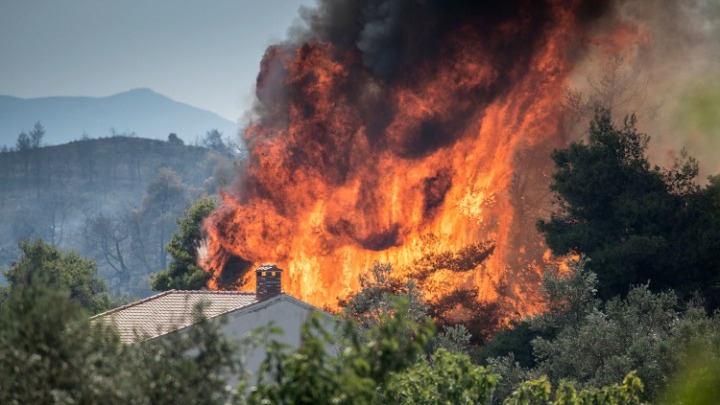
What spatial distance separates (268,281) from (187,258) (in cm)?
3303

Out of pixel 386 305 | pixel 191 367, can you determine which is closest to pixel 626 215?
pixel 386 305

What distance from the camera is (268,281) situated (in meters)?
47.5

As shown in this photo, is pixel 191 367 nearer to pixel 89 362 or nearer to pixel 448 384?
pixel 89 362

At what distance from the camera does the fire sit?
59438 millimetres

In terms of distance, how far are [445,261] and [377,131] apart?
827 centimetres

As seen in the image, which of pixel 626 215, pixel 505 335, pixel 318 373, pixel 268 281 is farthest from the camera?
pixel 626 215

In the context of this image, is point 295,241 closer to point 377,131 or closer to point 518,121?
point 377,131

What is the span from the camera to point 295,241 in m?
63.4

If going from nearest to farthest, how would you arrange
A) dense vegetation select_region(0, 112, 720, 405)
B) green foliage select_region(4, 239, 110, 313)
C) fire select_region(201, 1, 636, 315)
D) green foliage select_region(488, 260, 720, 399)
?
dense vegetation select_region(0, 112, 720, 405), green foliage select_region(488, 260, 720, 399), fire select_region(201, 1, 636, 315), green foliage select_region(4, 239, 110, 313)

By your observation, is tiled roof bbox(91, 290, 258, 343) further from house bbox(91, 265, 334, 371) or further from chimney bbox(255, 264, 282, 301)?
chimney bbox(255, 264, 282, 301)

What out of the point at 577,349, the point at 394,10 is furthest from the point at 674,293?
the point at 394,10

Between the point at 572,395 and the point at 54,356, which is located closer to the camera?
the point at 54,356

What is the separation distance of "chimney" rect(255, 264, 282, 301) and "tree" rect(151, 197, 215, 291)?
2689cm

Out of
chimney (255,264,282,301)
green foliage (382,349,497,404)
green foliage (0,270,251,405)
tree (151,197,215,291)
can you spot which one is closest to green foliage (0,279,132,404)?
green foliage (0,270,251,405)
